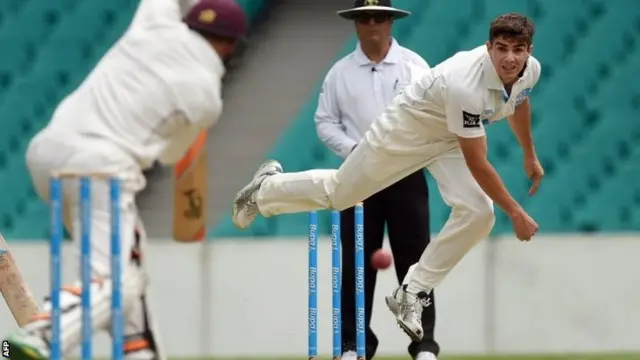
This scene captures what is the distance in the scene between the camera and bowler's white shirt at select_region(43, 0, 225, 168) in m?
4.56

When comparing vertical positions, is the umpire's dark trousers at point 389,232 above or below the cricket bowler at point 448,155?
below

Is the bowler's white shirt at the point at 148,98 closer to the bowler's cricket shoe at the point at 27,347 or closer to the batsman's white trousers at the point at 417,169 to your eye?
the bowler's cricket shoe at the point at 27,347

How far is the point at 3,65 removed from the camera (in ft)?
27.1

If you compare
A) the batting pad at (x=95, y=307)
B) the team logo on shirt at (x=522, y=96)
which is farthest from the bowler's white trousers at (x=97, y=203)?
the team logo on shirt at (x=522, y=96)

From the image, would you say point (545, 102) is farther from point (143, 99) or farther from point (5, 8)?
point (143, 99)

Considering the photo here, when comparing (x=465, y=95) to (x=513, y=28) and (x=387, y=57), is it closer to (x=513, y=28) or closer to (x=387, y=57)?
(x=513, y=28)

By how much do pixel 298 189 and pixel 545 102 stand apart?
2.58 meters

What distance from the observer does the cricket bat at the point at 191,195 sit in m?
7.72

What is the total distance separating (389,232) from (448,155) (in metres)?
0.59

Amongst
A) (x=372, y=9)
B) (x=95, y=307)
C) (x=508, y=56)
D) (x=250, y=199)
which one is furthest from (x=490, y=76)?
(x=95, y=307)

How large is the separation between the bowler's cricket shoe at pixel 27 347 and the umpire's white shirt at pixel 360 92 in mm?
1983

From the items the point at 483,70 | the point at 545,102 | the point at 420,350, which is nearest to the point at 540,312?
the point at 545,102

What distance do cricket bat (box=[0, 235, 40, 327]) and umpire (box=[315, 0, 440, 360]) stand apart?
4.20 ft

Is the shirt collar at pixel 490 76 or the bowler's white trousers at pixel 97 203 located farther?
the shirt collar at pixel 490 76
